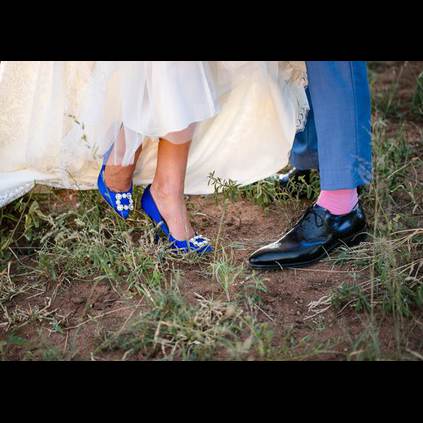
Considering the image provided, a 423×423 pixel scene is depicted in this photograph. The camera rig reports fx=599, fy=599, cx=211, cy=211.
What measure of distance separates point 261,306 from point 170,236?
0.42 meters

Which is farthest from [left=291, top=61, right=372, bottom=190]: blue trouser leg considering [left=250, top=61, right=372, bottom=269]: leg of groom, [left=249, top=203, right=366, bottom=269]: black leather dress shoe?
[left=249, top=203, right=366, bottom=269]: black leather dress shoe

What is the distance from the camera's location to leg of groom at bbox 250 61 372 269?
1.72 meters

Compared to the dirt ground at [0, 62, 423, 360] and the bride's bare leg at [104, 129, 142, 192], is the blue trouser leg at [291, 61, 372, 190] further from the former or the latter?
the bride's bare leg at [104, 129, 142, 192]

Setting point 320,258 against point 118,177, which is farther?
point 118,177

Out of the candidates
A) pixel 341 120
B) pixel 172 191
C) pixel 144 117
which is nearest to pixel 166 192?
pixel 172 191

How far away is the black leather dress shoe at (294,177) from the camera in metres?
2.16

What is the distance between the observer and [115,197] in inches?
76.5

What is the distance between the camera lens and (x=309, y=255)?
1.79 m

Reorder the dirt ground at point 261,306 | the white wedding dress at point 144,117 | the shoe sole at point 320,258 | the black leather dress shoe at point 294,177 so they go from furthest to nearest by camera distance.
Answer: the black leather dress shoe at point 294,177
the shoe sole at point 320,258
the white wedding dress at point 144,117
the dirt ground at point 261,306

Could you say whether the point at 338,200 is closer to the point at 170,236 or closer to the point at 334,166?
the point at 334,166

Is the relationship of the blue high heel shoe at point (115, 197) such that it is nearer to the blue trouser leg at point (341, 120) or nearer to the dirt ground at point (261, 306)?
the dirt ground at point (261, 306)

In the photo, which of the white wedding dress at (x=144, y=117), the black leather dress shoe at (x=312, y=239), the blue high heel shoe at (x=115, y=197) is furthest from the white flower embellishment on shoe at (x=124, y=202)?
the black leather dress shoe at (x=312, y=239)

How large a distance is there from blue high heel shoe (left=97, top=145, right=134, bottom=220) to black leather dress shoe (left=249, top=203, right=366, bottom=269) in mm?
458
